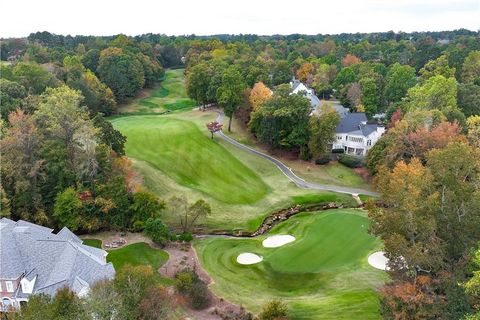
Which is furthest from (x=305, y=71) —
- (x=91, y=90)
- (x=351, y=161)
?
(x=91, y=90)

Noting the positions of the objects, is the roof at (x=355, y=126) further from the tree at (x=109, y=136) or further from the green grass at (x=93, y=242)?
the green grass at (x=93, y=242)

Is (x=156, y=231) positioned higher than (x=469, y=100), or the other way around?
(x=469, y=100)

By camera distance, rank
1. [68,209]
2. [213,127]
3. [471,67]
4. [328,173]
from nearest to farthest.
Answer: [68,209]
[328,173]
[213,127]
[471,67]

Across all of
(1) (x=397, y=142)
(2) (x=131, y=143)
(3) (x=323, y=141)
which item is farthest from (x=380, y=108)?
(2) (x=131, y=143)

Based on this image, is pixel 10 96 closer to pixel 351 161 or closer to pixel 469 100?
pixel 351 161

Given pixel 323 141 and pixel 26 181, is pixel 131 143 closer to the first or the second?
pixel 26 181

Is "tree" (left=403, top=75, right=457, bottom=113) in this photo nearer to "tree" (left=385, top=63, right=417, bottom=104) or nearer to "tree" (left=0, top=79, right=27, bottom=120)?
"tree" (left=385, top=63, right=417, bottom=104)

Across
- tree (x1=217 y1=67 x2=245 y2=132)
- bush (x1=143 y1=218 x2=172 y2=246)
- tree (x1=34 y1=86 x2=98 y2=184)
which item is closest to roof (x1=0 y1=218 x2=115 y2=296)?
bush (x1=143 y1=218 x2=172 y2=246)

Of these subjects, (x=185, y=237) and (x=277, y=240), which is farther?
(x=277, y=240)
